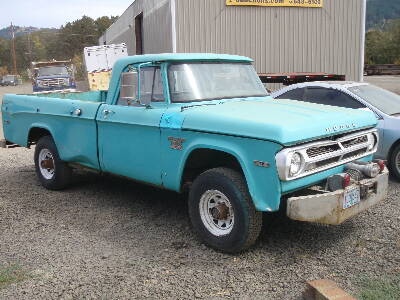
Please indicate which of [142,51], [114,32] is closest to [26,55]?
[114,32]

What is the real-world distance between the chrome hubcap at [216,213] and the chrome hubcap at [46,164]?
3077mm

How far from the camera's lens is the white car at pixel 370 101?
654 centimetres

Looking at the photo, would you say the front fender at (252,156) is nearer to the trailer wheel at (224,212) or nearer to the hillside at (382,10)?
the trailer wheel at (224,212)

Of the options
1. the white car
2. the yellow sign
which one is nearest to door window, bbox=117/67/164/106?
the white car

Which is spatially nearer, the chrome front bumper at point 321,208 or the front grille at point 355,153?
the chrome front bumper at point 321,208

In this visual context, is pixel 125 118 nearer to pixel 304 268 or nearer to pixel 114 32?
pixel 304 268

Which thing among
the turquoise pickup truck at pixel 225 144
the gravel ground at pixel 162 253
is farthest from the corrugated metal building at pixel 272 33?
the gravel ground at pixel 162 253

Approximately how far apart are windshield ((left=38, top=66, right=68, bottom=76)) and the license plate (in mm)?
24355

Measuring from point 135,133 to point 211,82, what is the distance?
1.01 m

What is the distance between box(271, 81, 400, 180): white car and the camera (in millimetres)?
6539

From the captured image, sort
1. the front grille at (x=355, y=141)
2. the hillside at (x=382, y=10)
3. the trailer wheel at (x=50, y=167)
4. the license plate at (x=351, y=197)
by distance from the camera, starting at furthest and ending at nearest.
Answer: the hillside at (x=382, y=10), the trailer wheel at (x=50, y=167), the front grille at (x=355, y=141), the license plate at (x=351, y=197)

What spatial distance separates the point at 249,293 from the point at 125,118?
244 cm

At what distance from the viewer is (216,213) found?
4.30 metres

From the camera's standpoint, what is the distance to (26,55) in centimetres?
10156
